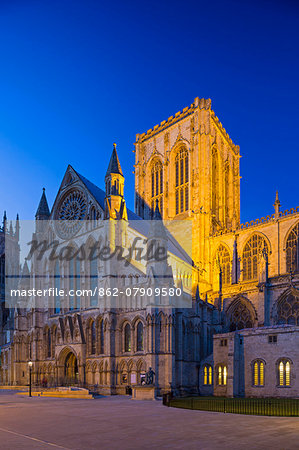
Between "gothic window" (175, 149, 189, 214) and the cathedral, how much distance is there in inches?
8.0

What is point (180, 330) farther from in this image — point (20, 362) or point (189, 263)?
point (20, 362)

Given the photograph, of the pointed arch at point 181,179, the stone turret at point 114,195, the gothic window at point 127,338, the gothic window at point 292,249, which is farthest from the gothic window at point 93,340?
the pointed arch at point 181,179

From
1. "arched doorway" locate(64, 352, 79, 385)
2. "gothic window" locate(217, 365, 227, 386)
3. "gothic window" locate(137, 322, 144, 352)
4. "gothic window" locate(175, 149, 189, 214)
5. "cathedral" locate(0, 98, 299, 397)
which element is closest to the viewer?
"cathedral" locate(0, 98, 299, 397)

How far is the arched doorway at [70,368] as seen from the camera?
48.9 m

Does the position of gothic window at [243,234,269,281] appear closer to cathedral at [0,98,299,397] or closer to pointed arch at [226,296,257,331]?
cathedral at [0,98,299,397]

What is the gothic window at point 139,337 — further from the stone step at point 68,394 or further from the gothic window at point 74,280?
the gothic window at point 74,280

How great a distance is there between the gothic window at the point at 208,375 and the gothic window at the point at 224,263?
15.9 meters

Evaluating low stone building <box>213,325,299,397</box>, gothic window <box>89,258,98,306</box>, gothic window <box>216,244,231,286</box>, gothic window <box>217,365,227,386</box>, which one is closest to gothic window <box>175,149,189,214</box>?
gothic window <box>216,244,231,286</box>

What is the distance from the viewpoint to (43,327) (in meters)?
54.4

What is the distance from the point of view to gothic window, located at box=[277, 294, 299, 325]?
4800 centimetres

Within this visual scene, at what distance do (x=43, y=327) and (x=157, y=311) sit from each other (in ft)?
62.2

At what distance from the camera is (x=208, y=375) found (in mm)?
45031

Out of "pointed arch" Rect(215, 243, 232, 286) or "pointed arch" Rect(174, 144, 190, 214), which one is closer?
"pointed arch" Rect(215, 243, 232, 286)

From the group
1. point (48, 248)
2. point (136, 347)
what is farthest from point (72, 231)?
point (136, 347)
